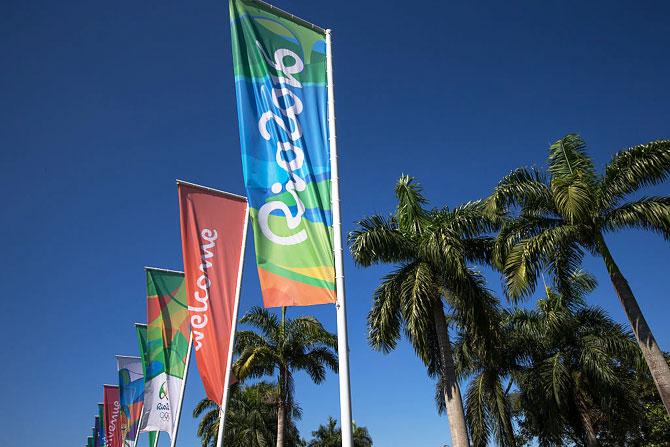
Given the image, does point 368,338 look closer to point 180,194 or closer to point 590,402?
point 180,194

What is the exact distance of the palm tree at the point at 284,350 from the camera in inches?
868

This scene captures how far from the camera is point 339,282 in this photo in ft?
22.0

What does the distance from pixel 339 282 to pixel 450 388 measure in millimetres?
8701

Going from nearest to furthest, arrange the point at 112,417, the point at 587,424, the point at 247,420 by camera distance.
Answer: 1. the point at 587,424
2. the point at 112,417
3. the point at 247,420

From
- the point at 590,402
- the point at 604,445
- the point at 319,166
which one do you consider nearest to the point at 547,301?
the point at 590,402

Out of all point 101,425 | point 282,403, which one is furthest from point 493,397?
point 101,425

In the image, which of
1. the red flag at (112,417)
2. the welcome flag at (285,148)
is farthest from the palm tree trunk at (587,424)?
the red flag at (112,417)

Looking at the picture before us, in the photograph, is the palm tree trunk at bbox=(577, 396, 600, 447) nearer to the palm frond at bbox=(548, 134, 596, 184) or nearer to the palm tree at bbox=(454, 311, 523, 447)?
the palm tree at bbox=(454, 311, 523, 447)

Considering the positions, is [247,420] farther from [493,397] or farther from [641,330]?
[641,330]

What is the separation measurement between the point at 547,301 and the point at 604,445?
24.6 feet

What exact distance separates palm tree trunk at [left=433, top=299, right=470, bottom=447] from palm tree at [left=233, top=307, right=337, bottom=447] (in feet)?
29.1

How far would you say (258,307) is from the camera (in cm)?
2369

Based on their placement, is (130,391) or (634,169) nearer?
(634,169)

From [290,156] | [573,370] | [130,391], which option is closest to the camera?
[290,156]
